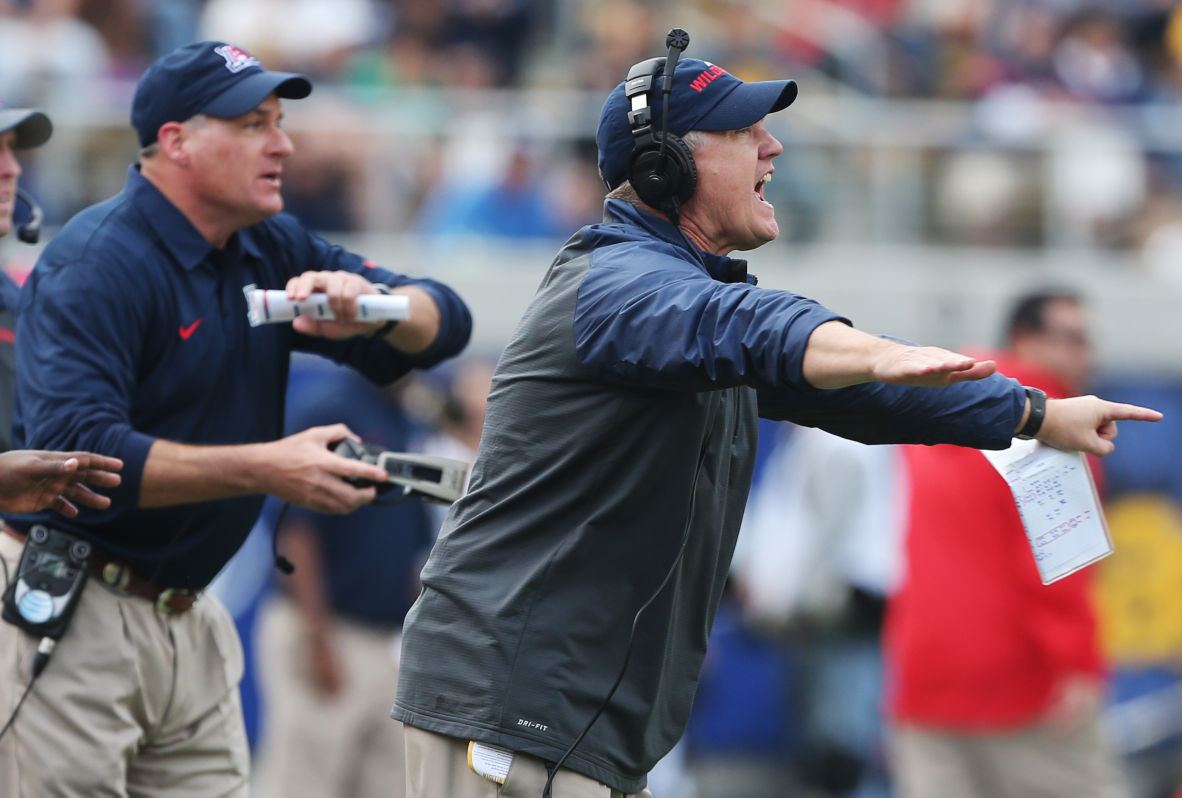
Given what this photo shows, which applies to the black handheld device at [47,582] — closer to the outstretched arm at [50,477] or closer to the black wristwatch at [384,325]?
the outstretched arm at [50,477]

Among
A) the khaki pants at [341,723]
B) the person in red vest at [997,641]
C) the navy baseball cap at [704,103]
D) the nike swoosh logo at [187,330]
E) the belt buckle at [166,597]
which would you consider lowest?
the khaki pants at [341,723]

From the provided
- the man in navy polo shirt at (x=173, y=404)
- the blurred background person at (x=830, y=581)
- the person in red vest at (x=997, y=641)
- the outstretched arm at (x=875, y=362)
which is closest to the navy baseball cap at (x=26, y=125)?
the man in navy polo shirt at (x=173, y=404)

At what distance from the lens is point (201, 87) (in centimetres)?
438

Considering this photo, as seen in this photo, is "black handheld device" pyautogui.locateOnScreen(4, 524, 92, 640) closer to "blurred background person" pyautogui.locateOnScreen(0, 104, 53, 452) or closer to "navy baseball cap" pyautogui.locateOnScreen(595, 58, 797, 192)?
"blurred background person" pyautogui.locateOnScreen(0, 104, 53, 452)

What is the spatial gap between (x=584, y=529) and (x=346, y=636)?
3.79 metres

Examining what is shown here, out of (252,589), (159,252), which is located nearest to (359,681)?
(252,589)

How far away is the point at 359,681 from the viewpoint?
274 inches

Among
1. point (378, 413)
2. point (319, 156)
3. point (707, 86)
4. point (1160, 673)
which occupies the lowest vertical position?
point (1160, 673)

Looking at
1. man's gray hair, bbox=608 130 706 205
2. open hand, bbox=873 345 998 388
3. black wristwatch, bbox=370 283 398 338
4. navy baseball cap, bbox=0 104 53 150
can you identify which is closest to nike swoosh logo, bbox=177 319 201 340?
black wristwatch, bbox=370 283 398 338

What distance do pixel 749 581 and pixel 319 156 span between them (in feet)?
10.5

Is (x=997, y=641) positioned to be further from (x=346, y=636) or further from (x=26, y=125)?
(x=26, y=125)

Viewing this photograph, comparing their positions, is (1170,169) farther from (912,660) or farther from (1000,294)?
(912,660)

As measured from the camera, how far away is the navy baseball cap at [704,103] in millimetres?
3576

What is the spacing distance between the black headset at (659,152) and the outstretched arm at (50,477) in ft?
4.12
